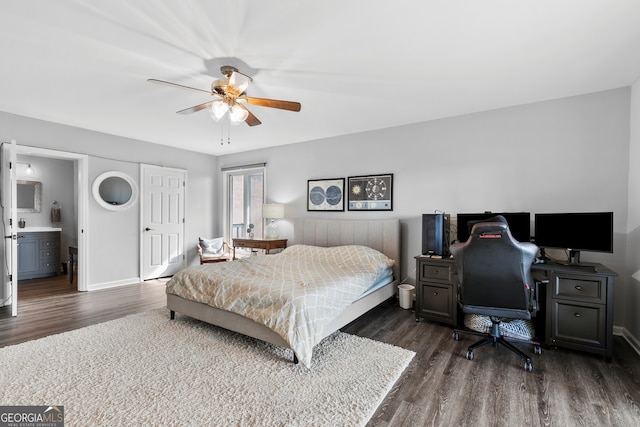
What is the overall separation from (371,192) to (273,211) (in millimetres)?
1791

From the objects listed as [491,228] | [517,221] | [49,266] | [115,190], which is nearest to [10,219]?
[115,190]

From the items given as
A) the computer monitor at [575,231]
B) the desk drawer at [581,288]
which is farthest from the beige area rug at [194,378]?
the computer monitor at [575,231]

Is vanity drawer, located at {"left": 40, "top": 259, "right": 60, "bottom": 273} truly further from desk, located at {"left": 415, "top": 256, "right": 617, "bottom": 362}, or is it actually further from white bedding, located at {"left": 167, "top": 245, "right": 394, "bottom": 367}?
desk, located at {"left": 415, "top": 256, "right": 617, "bottom": 362}

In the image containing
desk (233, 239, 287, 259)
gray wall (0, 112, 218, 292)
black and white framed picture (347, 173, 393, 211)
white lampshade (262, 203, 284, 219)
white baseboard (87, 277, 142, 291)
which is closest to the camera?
gray wall (0, 112, 218, 292)

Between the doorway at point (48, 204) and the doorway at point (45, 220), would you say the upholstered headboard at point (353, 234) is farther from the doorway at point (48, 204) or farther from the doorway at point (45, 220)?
the doorway at point (45, 220)

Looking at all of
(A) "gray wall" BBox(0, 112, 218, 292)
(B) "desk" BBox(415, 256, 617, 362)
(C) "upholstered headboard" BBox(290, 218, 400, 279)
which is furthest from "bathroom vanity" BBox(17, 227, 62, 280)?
(B) "desk" BBox(415, 256, 617, 362)

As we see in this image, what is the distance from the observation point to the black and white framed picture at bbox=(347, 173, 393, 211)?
4.21 metres

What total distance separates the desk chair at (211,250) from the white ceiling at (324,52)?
2730 millimetres

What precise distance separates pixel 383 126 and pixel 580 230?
2592 millimetres

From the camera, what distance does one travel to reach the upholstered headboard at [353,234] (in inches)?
157

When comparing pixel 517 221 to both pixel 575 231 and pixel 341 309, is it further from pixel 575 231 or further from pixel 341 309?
pixel 341 309

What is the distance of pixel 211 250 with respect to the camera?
5574 millimetres

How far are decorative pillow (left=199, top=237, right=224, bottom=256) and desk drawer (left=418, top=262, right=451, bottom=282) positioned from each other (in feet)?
13.1

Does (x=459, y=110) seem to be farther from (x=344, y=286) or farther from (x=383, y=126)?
(x=344, y=286)
